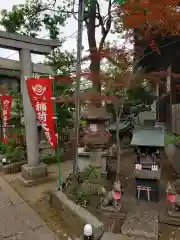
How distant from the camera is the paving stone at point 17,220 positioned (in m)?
3.89

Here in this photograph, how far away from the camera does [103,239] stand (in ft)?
10.6

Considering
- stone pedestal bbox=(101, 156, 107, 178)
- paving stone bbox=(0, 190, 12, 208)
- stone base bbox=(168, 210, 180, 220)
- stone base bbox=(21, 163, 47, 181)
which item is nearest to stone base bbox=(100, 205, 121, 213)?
stone base bbox=(168, 210, 180, 220)

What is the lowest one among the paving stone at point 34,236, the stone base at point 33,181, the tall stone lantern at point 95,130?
the paving stone at point 34,236

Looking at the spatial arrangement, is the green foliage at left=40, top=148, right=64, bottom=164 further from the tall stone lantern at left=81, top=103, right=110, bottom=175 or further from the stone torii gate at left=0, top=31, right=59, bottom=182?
the stone torii gate at left=0, top=31, right=59, bottom=182

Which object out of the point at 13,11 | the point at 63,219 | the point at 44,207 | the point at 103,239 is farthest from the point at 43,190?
the point at 13,11

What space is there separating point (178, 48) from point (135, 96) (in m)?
3.35

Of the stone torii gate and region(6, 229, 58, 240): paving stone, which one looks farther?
the stone torii gate

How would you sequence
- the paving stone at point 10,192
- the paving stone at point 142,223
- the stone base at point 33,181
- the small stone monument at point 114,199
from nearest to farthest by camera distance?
1. the paving stone at point 142,223
2. the small stone monument at point 114,199
3. the paving stone at point 10,192
4. the stone base at point 33,181

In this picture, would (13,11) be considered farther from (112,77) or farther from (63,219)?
(63,219)

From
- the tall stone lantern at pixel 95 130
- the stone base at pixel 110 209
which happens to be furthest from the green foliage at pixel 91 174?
the tall stone lantern at pixel 95 130

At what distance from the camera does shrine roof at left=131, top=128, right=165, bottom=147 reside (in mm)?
4699

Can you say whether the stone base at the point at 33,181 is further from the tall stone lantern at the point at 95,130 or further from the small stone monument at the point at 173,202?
the small stone monument at the point at 173,202

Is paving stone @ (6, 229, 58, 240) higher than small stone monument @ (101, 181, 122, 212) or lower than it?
lower

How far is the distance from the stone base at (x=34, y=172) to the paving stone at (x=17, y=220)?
154 cm
